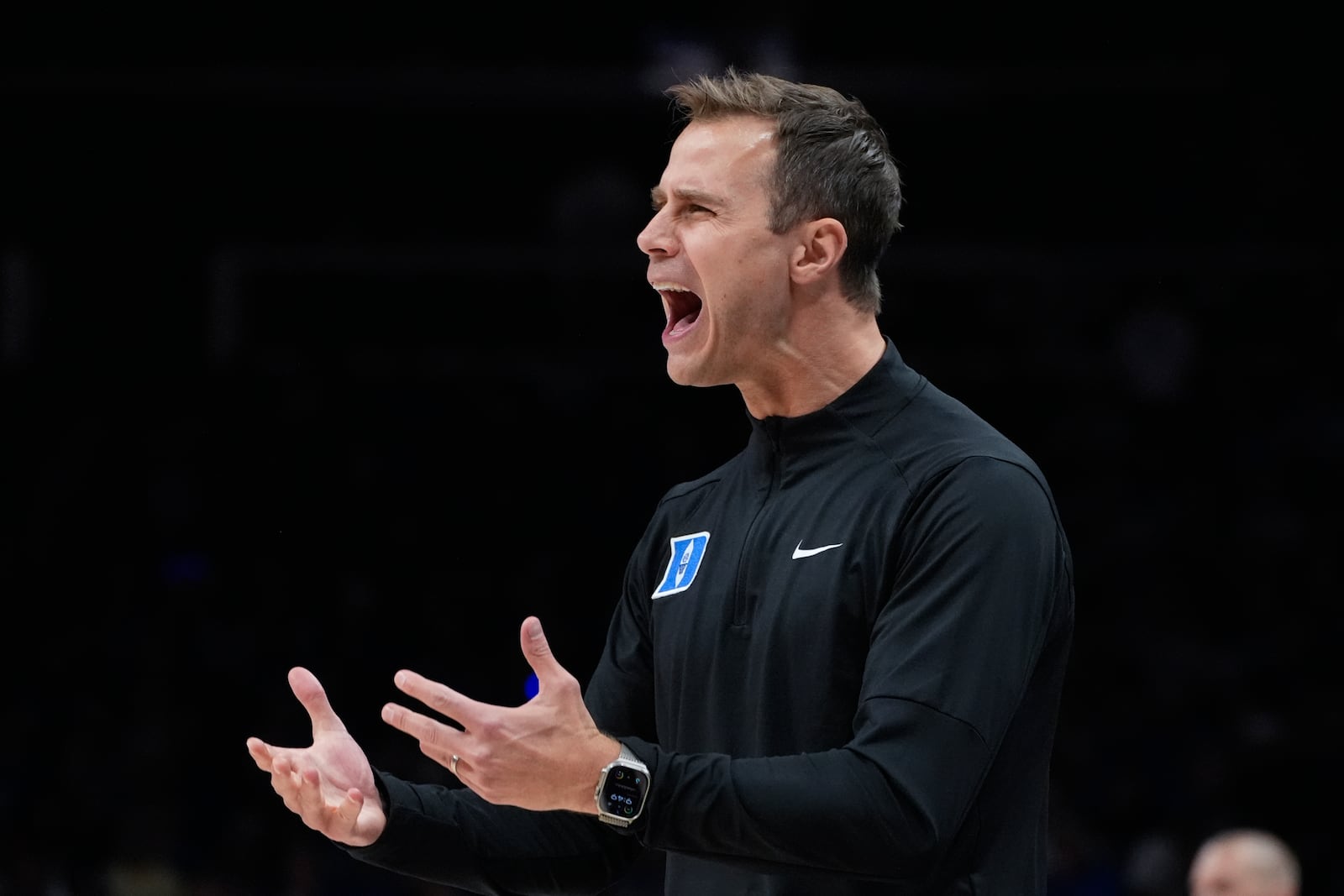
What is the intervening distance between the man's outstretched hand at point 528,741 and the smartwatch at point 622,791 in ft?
0.04

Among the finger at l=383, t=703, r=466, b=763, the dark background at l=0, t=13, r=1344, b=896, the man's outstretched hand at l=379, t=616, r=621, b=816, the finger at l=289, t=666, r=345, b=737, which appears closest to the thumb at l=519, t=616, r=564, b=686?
the man's outstretched hand at l=379, t=616, r=621, b=816

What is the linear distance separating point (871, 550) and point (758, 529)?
0.26m

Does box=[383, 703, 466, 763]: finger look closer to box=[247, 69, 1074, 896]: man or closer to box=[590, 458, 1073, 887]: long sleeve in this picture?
box=[247, 69, 1074, 896]: man

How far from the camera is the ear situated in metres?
2.68

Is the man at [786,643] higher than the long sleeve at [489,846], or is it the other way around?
the man at [786,643]

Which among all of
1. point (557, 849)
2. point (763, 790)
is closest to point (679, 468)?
point (557, 849)

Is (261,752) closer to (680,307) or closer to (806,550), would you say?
(806,550)

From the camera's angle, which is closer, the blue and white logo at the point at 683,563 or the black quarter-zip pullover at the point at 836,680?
the black quarter-zip pullover at the point at 836,680

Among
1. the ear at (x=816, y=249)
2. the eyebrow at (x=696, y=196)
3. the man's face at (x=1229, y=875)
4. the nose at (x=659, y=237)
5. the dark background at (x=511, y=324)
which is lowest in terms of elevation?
the man's face at (x=1229, y=875)

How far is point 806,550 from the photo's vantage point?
2494mm

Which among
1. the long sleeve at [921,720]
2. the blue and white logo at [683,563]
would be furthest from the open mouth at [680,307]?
the long sleeve at [921,720]

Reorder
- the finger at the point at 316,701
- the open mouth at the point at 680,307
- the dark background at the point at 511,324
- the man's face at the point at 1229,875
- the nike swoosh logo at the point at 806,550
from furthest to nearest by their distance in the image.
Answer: the dark background at the point at 511,324, the man's face at the point at 1229,875, the open mouth at the point at 680,307, the finger at the point at 316,701, the nike swoosh logo at the point at 806,550

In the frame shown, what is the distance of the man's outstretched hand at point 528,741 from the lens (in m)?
2.09

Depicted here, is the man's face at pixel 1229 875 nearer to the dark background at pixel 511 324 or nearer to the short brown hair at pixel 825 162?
the dark background at pixel 511 324
